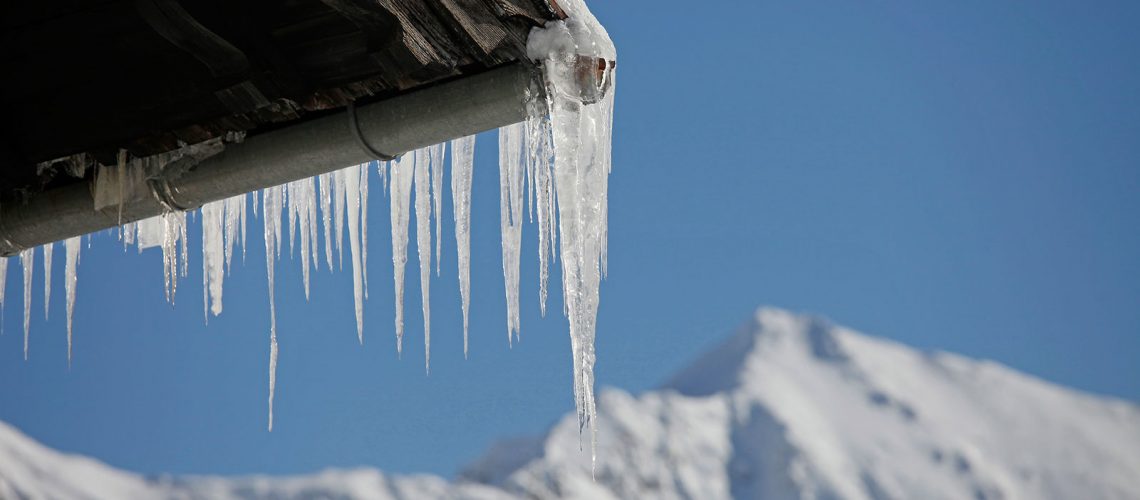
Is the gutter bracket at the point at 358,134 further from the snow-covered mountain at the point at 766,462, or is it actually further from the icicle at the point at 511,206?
the snow-covered mountain at the point at 766,462

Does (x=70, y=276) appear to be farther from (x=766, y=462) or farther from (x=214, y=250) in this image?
(x=766, y=462)

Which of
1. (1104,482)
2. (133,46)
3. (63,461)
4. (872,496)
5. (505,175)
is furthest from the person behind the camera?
(1104,482)

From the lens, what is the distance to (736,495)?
18475cm

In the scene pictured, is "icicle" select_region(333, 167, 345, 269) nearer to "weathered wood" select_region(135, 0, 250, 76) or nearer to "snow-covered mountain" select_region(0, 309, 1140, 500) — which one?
"weathered wood" select_region(135, 0, 250, 76)

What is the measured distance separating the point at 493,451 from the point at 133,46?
187m

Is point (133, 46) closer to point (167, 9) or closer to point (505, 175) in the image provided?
point (167, 9)

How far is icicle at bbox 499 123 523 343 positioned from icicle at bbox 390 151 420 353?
0.34 meters

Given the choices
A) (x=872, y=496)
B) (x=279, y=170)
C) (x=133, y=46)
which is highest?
(x=872, y=496)

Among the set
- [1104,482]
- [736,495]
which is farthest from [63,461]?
[1104,482]

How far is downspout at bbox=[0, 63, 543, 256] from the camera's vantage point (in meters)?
2.82

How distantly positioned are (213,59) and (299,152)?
308 mm

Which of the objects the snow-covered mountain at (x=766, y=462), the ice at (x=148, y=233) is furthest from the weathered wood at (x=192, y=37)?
the snow-covered mountain at (x=766, y=462)

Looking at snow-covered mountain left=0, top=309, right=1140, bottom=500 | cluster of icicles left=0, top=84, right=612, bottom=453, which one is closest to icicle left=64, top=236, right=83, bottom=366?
cluster of icicles left=0, top=84, right=612, bottom=453

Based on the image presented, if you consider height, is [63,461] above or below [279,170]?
above
